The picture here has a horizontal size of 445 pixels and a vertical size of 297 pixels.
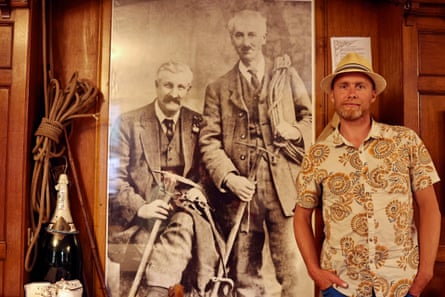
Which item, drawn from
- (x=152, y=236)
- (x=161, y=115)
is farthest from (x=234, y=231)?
(x=161, y=115)

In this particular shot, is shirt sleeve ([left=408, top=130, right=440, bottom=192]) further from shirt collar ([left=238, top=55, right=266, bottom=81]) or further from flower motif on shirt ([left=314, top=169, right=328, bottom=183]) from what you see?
shirt collar ([left=238, top=55, right=266, bottom=81])

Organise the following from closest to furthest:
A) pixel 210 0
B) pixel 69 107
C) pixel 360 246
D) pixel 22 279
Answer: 1. pixel 360 246
2. pixel 22 279
3. pixel 69 107
4. pixel 210 0

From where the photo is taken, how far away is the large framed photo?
102 inches

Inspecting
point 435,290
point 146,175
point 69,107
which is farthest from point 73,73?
point 435,290

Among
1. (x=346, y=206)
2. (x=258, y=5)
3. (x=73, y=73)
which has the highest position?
(x=258, y=5)

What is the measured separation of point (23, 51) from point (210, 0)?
897mm

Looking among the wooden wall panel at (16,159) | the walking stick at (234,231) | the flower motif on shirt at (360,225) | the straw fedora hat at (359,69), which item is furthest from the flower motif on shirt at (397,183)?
the wooden wall panel at (16,159)

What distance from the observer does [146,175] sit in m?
2.63

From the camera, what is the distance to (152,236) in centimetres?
260

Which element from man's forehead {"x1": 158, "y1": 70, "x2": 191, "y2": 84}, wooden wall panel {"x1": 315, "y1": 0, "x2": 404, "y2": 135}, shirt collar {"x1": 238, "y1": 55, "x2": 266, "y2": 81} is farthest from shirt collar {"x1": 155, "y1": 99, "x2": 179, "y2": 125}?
wooden wall panel {"x1": 315, "y1": 0, "x2": 404, "y2": 135}

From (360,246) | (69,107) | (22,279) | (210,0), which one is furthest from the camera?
(210,0)

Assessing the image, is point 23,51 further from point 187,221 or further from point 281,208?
point 281,208

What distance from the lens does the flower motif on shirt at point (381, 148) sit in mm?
2117

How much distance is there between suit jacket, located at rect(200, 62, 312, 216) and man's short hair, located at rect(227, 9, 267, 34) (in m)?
0.18
